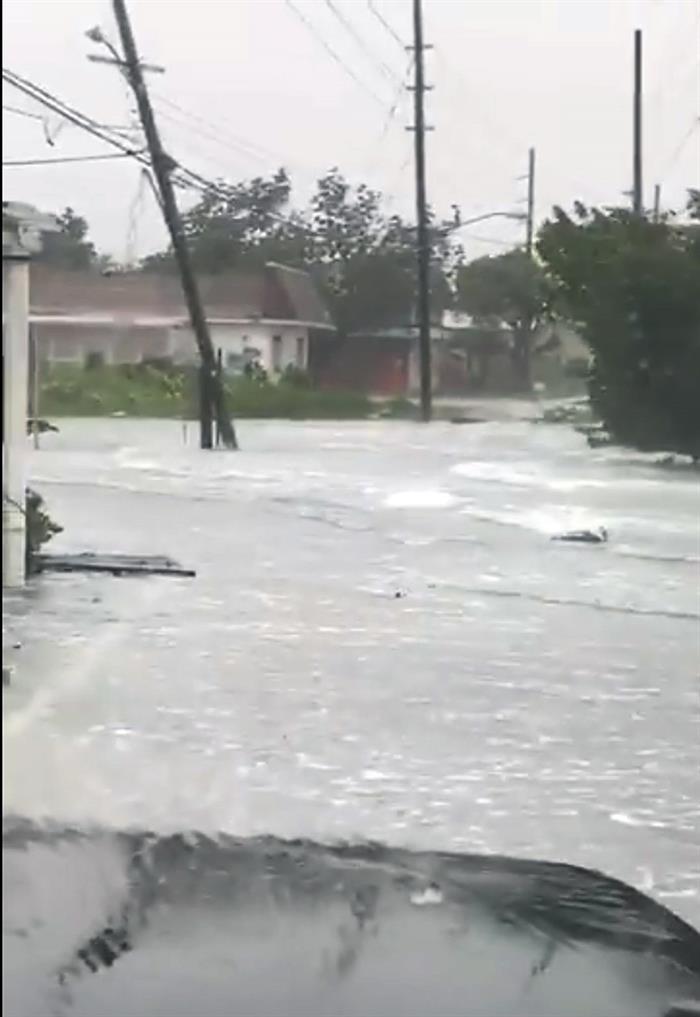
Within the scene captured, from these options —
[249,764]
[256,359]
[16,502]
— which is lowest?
[249,764]

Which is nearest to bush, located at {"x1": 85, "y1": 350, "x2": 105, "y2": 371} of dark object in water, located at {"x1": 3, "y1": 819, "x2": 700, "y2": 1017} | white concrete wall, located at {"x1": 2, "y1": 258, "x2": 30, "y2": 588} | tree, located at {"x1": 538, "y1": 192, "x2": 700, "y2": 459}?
white concrete wall, located at {"x1": 2, "y1": 258, "x2": 30, "y2": 588}

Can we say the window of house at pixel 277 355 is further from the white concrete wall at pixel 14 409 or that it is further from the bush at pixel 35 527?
the white concrete wall at pixel 14 409

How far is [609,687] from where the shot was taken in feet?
7.04

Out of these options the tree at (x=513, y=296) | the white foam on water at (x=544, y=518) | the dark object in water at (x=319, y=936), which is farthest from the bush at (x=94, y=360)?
the white foam on water at (x=544, y=518)

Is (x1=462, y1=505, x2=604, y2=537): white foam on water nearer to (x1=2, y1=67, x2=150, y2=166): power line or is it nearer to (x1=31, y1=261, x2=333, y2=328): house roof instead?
(x1=31, y1=261, x2=333, y2=328): house roof

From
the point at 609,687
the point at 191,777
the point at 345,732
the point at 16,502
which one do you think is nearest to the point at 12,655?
the point at 16,502

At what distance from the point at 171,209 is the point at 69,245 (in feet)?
0.70

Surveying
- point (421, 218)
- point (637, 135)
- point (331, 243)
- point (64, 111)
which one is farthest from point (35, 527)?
point (637, 135)

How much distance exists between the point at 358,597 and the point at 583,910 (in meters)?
0.69

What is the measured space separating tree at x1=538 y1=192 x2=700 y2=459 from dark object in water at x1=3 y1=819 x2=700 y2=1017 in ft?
2.02

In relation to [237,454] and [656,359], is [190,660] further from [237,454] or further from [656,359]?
[656,359]

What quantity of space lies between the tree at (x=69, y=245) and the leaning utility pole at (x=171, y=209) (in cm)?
14

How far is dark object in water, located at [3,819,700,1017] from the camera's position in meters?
1.26

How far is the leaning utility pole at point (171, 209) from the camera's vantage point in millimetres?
1473
